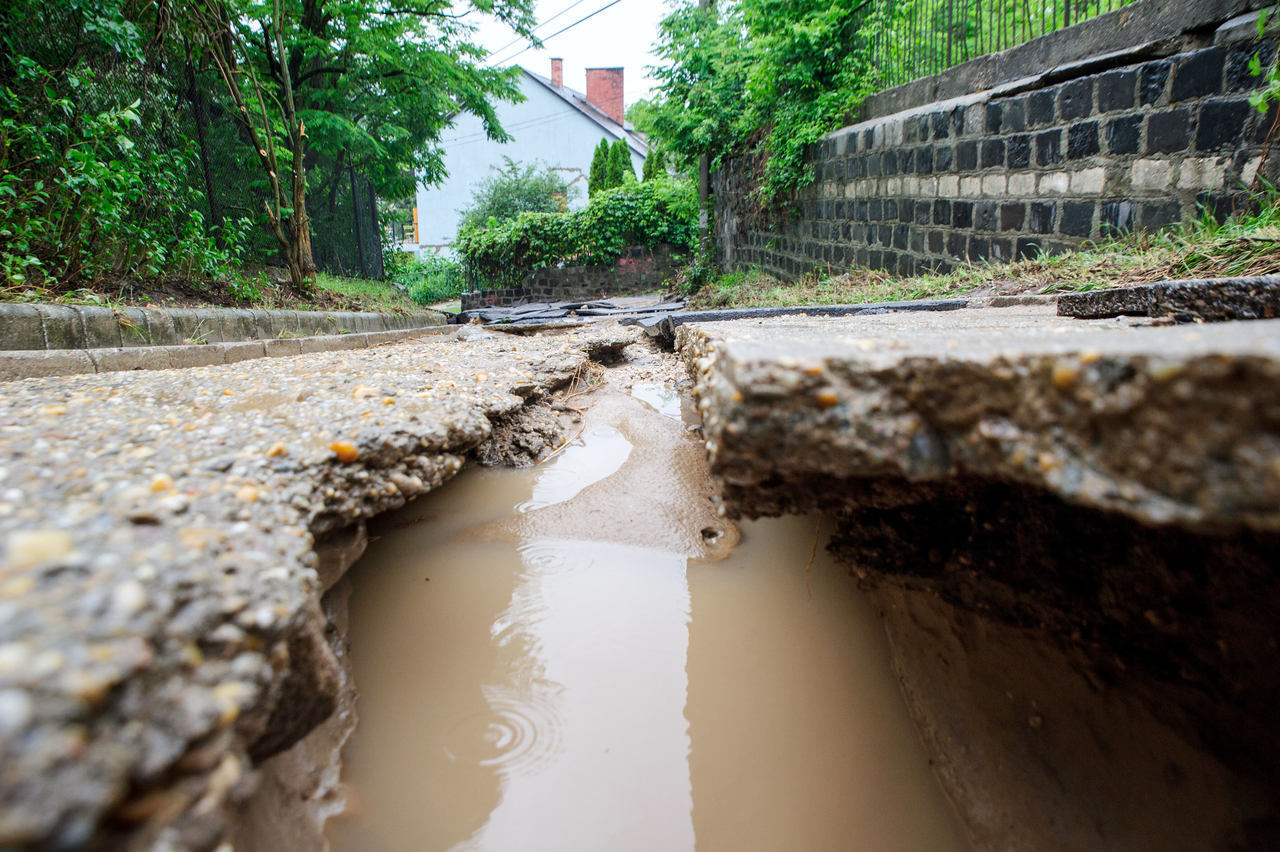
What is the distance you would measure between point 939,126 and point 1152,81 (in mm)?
1807

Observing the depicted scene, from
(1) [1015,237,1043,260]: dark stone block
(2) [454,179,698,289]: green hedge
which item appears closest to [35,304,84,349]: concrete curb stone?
(1) [1015,237,1043,260]: dark stone block

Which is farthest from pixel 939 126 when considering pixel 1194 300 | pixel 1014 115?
pixel 1194 300

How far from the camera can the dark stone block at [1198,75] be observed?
11.6ft

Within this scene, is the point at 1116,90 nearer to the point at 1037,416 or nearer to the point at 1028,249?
the point at 1028,249

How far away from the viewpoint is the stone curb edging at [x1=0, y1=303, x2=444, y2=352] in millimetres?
3363

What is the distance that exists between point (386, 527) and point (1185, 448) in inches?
80.5

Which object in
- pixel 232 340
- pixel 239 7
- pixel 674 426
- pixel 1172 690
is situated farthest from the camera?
pixel 239 7

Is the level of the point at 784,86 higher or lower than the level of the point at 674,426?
higher

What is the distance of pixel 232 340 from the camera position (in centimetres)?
487

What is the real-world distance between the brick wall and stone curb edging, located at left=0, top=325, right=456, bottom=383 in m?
5.40

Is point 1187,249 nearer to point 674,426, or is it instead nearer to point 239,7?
point 674,426

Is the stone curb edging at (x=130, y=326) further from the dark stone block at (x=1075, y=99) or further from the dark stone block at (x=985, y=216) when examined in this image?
the dark stone block at (x=1075, y=99)

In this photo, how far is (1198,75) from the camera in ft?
11.9

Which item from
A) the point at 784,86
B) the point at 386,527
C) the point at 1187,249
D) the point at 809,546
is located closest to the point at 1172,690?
the point at 809,546
